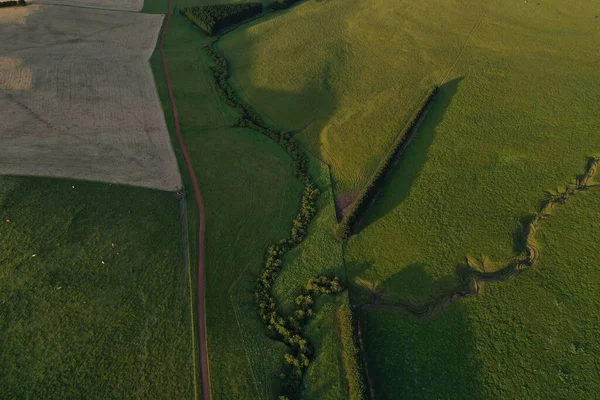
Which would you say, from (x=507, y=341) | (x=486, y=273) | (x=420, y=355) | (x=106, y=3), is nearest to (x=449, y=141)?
(x=486, y=273)

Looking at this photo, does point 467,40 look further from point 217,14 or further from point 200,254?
point 200,254

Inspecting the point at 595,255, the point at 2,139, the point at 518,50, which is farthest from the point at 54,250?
the point at 518,50

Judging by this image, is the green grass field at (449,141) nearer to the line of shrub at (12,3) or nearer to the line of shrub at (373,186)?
the line of shrub at (373,186)

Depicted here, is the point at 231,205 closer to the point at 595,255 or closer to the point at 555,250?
the point at 555,250

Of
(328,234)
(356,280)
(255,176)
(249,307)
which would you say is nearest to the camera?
(249,307)

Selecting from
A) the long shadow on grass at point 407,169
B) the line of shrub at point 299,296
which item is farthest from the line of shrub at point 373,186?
the line of shrub at point 299,296

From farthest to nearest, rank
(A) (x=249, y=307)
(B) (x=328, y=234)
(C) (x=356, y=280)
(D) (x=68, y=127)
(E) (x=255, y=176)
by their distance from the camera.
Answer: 1. (D) (x=68, y=127)
2. (E) (x=255, y=176)
3. (B) (x=328, y=234)
4. (C) (x=356, y=280)
5. (A) (x=249, y=307)

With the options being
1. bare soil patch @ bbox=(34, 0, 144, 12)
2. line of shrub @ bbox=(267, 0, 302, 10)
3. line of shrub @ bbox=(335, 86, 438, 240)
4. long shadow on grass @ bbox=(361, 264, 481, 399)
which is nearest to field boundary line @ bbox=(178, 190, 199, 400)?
long shadow on grass @ bbox=(361, 264, 481, 399)
